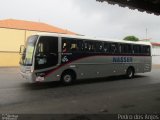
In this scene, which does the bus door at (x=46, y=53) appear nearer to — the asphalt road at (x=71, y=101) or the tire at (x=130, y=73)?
the asphalt road at (x=71, y=101)

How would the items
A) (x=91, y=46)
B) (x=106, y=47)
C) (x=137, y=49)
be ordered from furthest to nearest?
(x=137, y=49) → (x=106, y=47) → (x=91, y=46)

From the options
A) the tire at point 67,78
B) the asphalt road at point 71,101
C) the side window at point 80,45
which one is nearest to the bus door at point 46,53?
the tire at point 67,78

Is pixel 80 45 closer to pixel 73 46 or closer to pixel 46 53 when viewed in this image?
pixel 73 46

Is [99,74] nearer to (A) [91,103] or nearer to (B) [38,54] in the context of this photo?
(B) [38,54]

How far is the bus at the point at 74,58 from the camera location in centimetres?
1373

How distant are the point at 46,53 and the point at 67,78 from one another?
2.10 meters

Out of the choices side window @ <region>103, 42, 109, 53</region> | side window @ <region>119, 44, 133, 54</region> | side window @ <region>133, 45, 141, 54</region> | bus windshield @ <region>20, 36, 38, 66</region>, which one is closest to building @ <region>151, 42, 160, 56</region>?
side window @ <region>133, 45, 141, 54</region>

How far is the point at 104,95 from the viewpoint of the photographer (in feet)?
39.3

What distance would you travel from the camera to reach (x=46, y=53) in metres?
13.9

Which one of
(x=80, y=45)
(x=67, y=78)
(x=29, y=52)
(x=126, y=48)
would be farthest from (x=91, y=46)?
(x=29, y=52)

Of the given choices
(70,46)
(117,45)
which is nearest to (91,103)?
(70,46)

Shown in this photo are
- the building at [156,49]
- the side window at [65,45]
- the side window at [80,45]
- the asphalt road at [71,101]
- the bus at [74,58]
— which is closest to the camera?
the asphalt road at [71,101]

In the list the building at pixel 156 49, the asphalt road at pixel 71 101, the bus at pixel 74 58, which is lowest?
the asphalt road at pixel 71 101

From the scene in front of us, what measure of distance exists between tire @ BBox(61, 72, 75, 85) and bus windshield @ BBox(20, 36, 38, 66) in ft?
7.22
